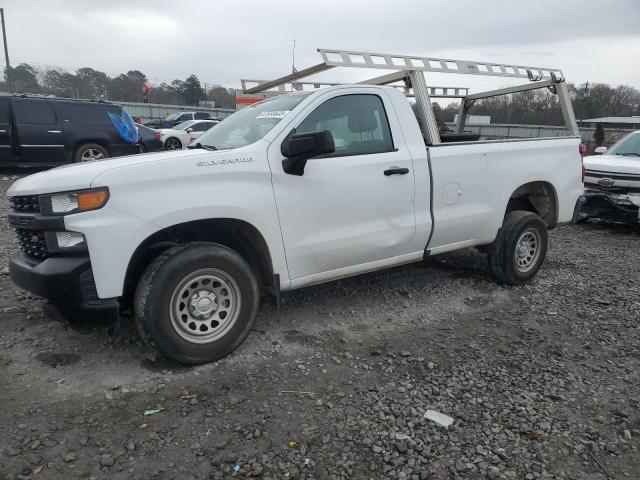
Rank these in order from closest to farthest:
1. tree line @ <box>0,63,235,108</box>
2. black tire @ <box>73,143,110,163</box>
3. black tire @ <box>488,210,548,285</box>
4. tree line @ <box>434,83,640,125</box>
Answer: black tire @ <box>488,210,548,285</box>, tree line @ <box>434,83,640,125</box>, black tire @ <box>73,143,110,163</box>, tree line @ <box>0,63,235,108</box>

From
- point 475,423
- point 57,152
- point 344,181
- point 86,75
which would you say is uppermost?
point 86,75

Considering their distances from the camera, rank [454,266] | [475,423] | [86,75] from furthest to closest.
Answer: [86,75]
[454,266]
[475,423]

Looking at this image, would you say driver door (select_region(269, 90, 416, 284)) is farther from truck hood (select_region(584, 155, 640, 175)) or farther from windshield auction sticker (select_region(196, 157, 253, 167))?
truck hood (select_region(584, 155, 640, 175))

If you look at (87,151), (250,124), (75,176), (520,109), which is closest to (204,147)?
(250,124)

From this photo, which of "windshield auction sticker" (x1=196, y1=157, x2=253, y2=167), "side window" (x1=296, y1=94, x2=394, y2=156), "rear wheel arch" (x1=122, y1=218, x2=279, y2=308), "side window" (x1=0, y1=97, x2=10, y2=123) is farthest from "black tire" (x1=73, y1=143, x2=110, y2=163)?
"windshield auction sticker" (x1=196, y1=157, x2=253, y2=167)

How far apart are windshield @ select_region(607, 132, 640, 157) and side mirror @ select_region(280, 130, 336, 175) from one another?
302 inches

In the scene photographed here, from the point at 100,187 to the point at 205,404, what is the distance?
4.83 feet

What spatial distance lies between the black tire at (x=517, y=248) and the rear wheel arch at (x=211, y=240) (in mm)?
2658

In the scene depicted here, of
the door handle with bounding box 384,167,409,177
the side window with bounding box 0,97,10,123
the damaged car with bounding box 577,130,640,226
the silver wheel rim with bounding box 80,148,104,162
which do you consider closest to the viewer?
the door handle with bounding box 384,167,409,177

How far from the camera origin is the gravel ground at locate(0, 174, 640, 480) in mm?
2543

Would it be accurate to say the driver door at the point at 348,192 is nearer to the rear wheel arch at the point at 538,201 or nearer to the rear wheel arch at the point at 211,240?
the rear wheel arch at the point at 211,240

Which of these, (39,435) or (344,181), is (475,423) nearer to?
(344,181)

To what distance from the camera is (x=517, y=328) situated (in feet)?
14.0

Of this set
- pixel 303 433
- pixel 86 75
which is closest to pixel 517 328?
pixel 303 433
